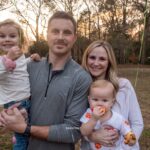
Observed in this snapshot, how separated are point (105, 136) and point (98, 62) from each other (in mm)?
624

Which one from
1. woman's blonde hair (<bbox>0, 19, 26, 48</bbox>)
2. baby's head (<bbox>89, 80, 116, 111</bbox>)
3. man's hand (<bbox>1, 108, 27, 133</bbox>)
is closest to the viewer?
man's hand (<bbox>1, 108, 27, 133</bbox>)

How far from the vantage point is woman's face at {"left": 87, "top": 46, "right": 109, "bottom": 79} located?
3131 mm

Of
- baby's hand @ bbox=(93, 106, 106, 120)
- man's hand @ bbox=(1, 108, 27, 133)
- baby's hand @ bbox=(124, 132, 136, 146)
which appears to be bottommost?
baby's hand @ bbox=(124, 132, 136, 146)

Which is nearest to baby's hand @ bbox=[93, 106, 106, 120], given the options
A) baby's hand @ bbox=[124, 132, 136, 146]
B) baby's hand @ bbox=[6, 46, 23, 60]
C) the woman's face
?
baby's hand @ bbox=[124, 132, 136, 146]

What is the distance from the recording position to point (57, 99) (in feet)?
9.32

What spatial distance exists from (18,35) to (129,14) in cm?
3901

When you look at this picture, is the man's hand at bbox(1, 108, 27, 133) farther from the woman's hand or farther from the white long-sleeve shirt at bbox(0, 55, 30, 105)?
the woman's hand

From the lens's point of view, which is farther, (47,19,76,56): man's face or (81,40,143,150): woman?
(81,40,143,150): woman

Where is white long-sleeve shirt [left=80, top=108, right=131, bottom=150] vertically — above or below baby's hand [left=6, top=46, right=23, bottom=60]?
below

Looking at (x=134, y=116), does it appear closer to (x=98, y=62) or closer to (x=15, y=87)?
(x=98, y=62)

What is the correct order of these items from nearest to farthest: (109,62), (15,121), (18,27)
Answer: (15,121) < (18,27) < (109,62)

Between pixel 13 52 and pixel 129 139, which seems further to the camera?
pixel 129 139

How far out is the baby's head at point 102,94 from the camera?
2.88 m

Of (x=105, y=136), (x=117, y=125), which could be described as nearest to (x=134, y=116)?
(x=117, y=125)
